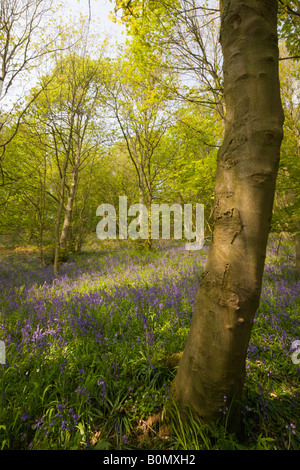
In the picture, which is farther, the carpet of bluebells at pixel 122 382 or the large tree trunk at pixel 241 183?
the carpet of bluebells at pixel 122 382

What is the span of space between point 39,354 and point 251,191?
2662 millimetres

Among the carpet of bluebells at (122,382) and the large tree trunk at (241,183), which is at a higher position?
the large tree trunk at (241,183)

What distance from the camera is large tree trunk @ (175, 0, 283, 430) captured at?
116 cm

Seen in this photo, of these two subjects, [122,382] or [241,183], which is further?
[122,382]

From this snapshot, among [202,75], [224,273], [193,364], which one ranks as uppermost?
[202,75]

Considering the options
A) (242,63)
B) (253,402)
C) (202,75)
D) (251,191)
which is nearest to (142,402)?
(253,402)

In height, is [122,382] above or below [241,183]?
below

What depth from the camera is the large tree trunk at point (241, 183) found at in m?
1.16

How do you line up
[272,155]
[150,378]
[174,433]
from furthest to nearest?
[150,378] < [174,433] < [272,155]

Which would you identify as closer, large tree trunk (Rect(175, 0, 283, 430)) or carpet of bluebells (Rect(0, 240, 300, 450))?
large tree trunk (Rect(175, 0, 283, 430))

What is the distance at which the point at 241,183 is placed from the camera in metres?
1.20

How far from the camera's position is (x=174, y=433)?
1.56m
